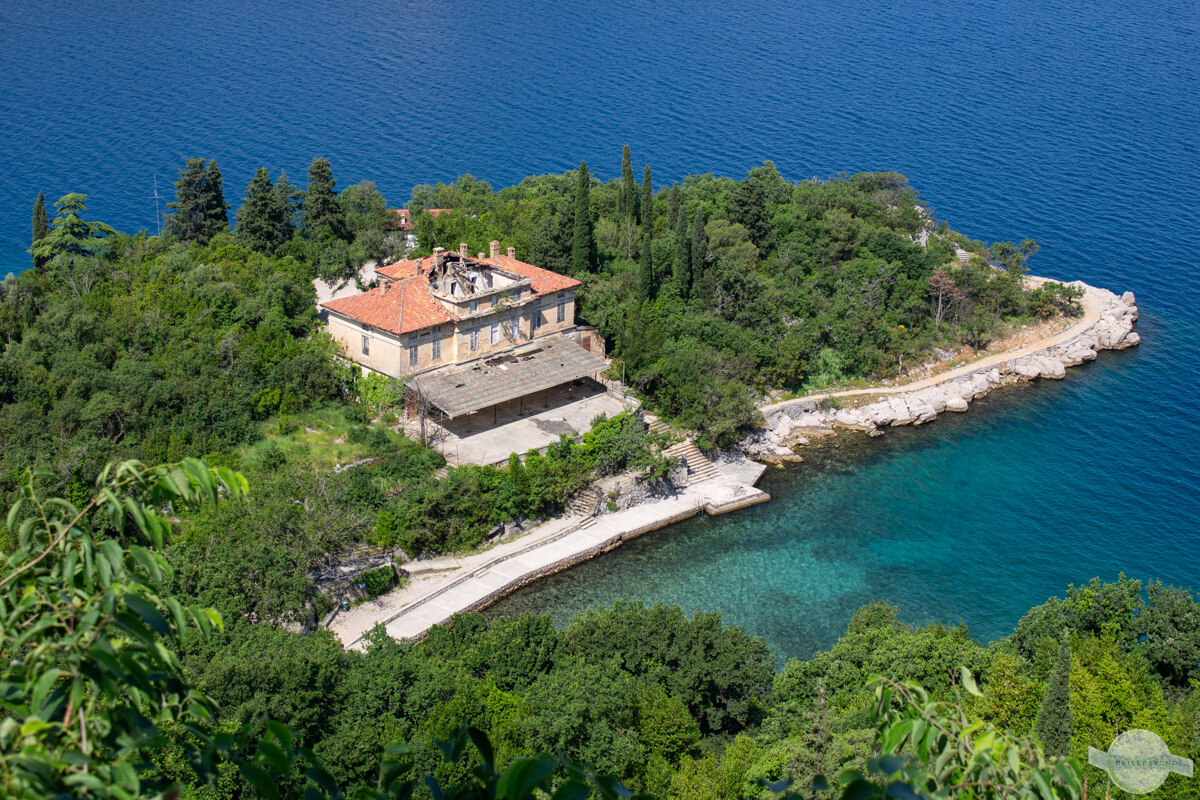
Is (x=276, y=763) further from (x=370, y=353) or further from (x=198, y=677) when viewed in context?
(x=370, y=353)

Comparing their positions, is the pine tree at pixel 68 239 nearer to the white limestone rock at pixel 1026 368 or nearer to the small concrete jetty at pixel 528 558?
the small concrete jetty at pixel 528 558

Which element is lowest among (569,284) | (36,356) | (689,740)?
(689,740)

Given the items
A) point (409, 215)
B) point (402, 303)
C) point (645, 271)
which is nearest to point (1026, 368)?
point (645, 271)

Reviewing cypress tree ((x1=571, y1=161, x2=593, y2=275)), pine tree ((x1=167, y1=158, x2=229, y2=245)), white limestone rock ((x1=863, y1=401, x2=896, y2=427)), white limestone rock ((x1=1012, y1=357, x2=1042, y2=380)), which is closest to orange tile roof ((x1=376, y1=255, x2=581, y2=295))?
cypress tree ((x1=571, y1=161, x2=593, y2=275))

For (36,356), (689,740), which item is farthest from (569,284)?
(689,740)

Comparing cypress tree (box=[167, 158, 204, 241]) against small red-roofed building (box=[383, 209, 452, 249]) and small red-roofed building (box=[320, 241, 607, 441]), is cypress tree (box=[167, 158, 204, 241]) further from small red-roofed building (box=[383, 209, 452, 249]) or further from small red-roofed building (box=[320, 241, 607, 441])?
small red-roofed building (box=[320, 241, 607, 441])

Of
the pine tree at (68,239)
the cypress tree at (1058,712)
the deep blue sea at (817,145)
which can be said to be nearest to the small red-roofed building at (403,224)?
the pine tree at (68,239)
